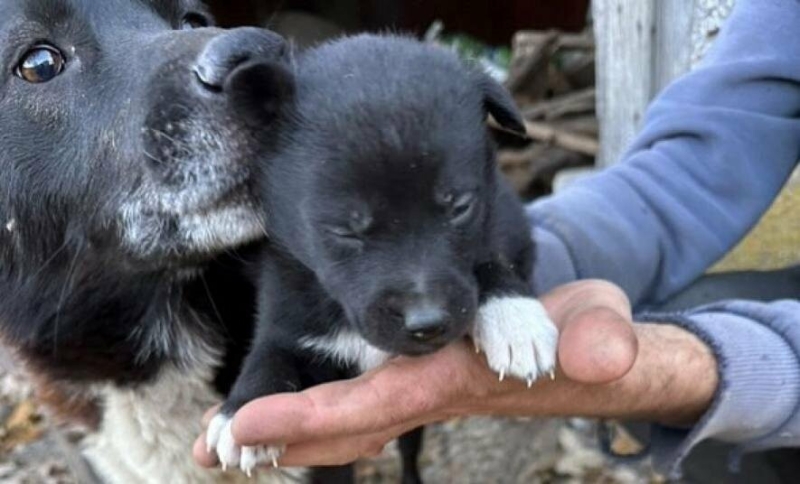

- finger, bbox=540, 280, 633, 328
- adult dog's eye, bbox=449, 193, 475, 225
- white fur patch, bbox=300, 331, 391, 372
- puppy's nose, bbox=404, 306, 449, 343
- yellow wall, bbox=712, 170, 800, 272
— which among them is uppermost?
adult dog's eye, bbox=449, 193, 475, 225

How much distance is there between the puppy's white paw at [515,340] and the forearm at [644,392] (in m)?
0.10

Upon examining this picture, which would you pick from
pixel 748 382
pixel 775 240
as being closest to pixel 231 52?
pixel 748 382

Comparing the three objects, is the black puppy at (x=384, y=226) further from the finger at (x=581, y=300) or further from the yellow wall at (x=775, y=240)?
the yellow wall at (x=775, y=240)

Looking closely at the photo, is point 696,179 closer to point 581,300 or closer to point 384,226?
point 581,300

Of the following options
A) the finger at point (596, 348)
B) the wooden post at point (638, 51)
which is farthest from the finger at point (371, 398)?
the wooden post at point (638, 51)

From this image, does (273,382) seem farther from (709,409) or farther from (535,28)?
(535,28)

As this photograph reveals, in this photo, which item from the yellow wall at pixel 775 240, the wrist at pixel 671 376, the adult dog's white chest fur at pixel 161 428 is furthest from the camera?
the yellow wall at pixel 775 240

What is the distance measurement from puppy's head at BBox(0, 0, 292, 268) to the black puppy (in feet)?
0.27

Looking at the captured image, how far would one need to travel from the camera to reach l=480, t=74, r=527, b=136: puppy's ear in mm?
1361

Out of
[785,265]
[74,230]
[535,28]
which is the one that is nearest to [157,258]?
[74,230]

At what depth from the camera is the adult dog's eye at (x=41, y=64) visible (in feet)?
5.38

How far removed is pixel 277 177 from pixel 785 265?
1393 mm

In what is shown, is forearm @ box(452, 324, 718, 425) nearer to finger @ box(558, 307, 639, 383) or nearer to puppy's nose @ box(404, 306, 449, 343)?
finger @ box(558, 307, 639, 383)

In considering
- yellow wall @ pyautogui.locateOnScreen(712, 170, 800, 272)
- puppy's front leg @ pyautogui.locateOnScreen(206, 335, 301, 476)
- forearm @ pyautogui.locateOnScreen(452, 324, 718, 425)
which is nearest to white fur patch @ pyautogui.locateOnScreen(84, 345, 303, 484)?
puppy's front leg @ pyautogui.locateOnScreen(206, 335, 301, 476)
